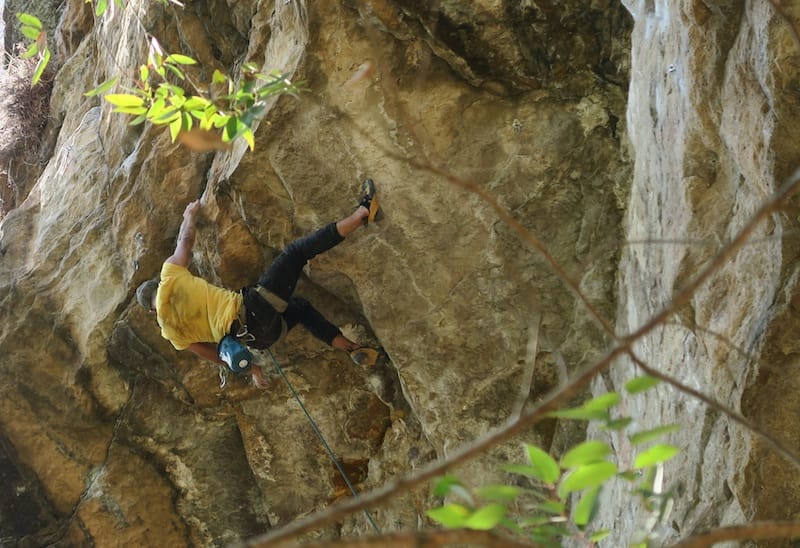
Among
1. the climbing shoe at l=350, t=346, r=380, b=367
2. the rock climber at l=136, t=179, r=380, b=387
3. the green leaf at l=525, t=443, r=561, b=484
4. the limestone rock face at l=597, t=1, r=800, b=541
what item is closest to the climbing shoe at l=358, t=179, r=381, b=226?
the rock climber at l=136, t=179, r=380, b=387

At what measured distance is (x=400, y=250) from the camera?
4582mm

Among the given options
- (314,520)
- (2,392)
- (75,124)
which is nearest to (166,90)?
(314,520)

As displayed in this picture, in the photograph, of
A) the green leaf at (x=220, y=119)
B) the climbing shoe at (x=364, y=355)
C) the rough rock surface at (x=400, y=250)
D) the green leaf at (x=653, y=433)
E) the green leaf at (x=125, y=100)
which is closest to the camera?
the green leaf at (x=653, y=433)

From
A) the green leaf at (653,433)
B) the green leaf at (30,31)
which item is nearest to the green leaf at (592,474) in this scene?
the green leaf at (653,433)

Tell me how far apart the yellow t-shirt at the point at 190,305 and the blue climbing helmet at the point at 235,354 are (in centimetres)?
14

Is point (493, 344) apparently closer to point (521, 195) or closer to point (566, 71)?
point (521, 195)

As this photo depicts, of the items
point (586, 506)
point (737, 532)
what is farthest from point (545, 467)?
point (737, 532)

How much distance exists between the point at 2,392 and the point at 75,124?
2447mm

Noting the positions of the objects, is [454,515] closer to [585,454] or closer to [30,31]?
[585,454]

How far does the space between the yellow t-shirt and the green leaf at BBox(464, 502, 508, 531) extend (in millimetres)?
3502

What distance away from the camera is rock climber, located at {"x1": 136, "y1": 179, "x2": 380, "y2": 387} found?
446 centimetres

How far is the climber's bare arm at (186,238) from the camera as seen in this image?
15.4ft

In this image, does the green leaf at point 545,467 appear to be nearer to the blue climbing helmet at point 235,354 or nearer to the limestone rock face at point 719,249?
the limestone rock face at point 719,249

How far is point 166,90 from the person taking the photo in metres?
2.53
